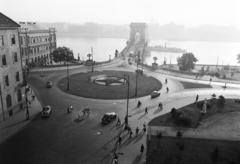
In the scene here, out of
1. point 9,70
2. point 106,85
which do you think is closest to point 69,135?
point 9,70

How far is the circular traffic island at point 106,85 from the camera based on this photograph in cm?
4172

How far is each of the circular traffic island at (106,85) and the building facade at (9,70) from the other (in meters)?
11.1

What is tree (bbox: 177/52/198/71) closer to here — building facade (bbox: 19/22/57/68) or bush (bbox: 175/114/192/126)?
bush (bbox: 175/114/192/126)

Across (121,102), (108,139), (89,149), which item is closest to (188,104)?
(121,102)

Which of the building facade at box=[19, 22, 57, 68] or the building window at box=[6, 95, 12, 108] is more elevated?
the building facade at box=[19, 22, 57, 68]

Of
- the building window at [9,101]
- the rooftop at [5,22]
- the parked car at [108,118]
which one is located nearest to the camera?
the rooftop at [5,22]

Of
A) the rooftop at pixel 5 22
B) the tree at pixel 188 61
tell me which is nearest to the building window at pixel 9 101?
Answer: the rooftop at pixel 5 22

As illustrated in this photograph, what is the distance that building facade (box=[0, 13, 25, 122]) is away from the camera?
97.6ft

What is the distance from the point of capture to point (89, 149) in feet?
76.3

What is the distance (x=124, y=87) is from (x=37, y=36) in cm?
4089

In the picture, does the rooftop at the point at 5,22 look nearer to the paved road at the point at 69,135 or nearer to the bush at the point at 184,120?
the paved road at the point at 69,135

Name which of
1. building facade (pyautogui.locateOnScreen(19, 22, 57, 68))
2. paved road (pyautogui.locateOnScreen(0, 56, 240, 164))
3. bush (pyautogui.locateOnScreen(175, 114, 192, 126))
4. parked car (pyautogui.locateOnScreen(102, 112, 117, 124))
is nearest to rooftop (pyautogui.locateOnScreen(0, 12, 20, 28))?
paved road (pyautogui.locateOnScreen(0, 56, 240, 164))

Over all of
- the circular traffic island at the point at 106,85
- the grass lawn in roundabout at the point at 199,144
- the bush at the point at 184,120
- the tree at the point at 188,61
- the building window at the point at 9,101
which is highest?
the tree at the point at 188,61

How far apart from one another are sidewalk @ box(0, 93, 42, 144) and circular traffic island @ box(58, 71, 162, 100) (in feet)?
31.0
